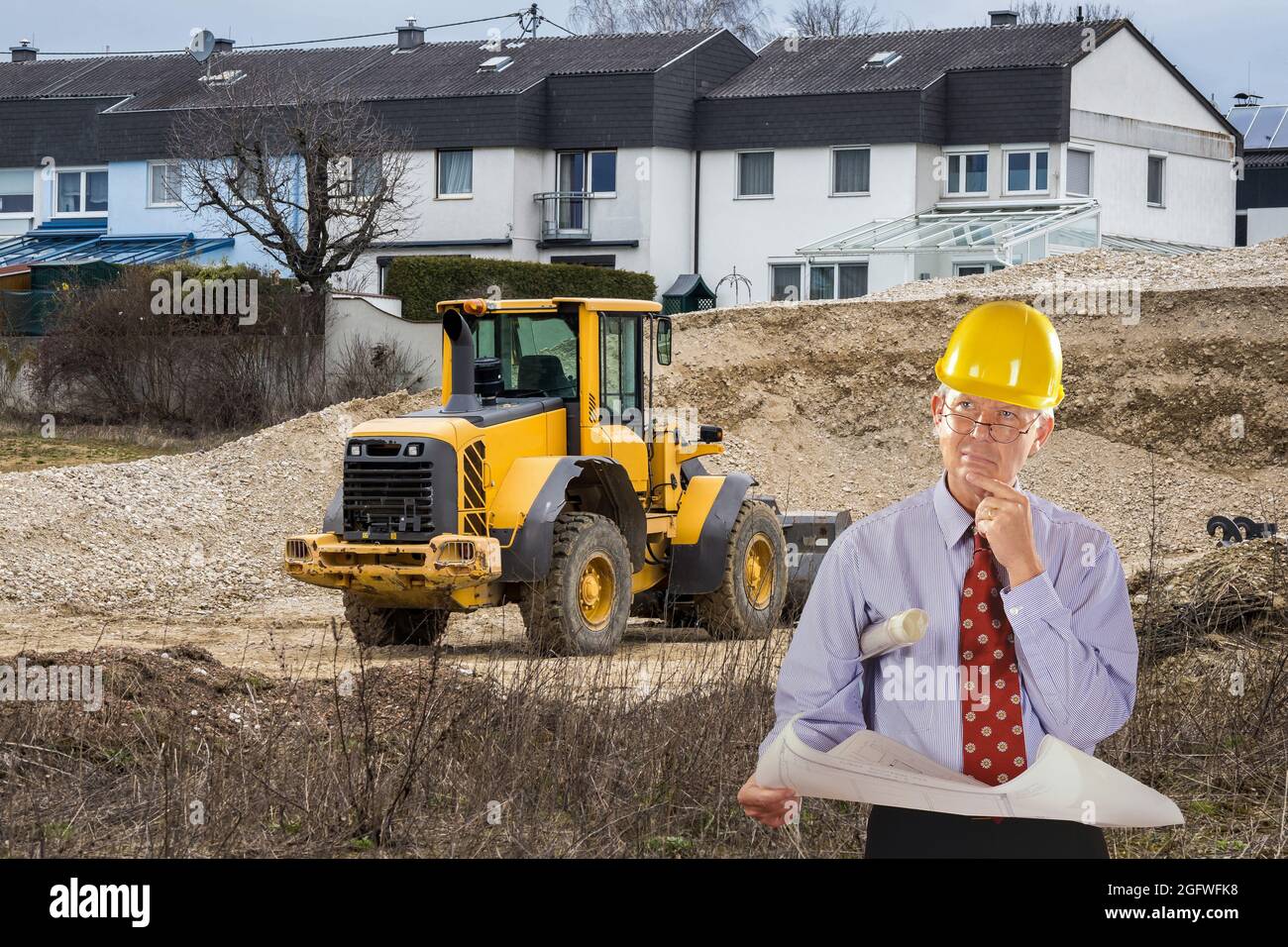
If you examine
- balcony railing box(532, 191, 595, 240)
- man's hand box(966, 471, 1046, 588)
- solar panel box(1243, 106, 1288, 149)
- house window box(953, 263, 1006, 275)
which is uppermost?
solar panel box(1243, 106, 1288, 149)

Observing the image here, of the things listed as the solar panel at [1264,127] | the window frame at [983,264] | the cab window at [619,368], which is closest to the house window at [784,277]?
the window frame at [983,264]

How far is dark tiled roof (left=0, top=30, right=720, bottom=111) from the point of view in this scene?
134 ft

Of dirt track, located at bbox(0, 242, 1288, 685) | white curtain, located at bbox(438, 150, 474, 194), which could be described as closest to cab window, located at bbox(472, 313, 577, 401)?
dirt track, located at bbox(0, 242, 1288, 685)

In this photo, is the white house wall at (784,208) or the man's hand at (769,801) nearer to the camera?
the man's hand at (769,801)

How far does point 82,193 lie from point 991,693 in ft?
156

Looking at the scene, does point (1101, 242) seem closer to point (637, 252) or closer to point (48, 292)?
point (637, 252)

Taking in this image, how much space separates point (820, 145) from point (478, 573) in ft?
95.0

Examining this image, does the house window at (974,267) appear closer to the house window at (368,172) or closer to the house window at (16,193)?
the house window at (368,172)

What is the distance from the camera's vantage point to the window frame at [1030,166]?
125 feet

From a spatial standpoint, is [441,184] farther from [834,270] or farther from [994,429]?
[994,429]

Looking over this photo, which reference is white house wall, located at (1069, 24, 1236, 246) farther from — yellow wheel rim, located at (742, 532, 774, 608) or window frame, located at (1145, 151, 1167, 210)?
yellow wheel rim, located at (742, 532, 774, 608)

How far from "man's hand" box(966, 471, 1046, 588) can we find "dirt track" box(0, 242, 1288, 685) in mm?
12865

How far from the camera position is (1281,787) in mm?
7141

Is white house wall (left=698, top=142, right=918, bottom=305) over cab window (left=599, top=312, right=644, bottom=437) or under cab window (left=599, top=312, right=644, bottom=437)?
over
